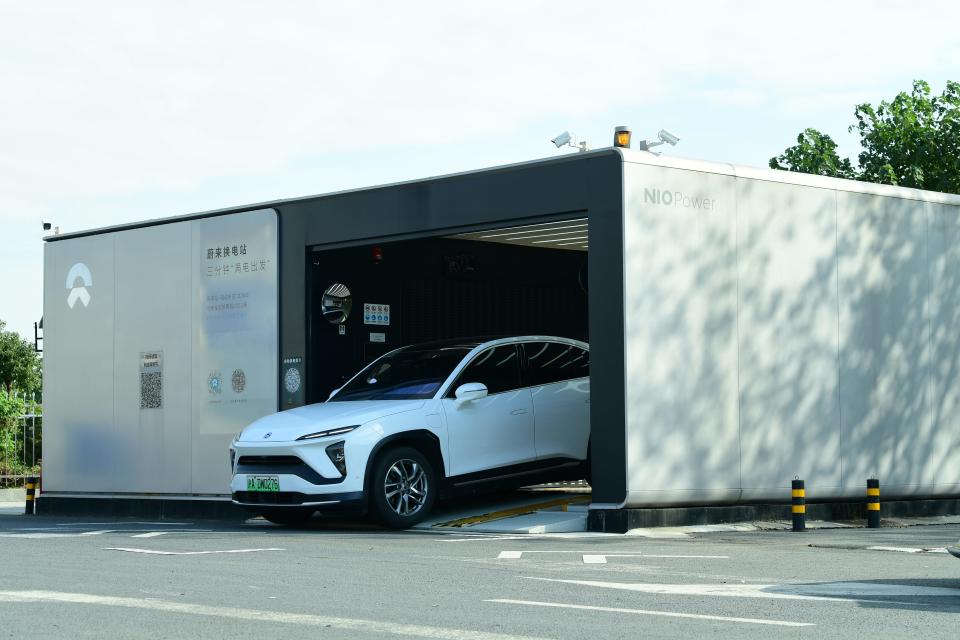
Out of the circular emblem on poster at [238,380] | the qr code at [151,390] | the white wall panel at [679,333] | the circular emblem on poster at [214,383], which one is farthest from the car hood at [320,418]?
the qr code at [151,390]

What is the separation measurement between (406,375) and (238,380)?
11.8 ft

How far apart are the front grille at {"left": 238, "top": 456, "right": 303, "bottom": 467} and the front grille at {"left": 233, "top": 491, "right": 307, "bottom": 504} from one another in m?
0.27

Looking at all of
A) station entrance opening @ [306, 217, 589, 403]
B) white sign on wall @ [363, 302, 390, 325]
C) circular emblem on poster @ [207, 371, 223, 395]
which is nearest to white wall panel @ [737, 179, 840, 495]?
station entrance opening @ [306, 217, 589, 403]

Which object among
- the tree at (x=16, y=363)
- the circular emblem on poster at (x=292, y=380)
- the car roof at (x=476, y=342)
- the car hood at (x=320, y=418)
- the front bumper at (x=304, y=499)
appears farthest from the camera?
the tree at (x=16, y=363)

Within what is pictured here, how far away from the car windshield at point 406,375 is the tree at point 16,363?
4177 cm

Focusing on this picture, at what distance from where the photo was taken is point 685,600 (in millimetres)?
7641

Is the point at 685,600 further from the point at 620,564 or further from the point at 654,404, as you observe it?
the point at 654,404

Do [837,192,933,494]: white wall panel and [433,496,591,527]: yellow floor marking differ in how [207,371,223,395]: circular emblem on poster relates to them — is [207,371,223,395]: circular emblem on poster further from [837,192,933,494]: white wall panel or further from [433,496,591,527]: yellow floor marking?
[837,192,933,494]: white wall panel

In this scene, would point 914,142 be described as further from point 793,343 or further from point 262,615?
point 262,615

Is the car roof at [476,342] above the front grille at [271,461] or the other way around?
above

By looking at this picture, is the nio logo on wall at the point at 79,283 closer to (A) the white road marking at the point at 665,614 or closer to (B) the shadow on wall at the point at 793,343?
(B) the shadow on wall at the point at 793,343

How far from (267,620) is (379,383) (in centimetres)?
845

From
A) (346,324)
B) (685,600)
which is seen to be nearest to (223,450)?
(346,324)

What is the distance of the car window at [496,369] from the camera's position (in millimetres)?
14891
